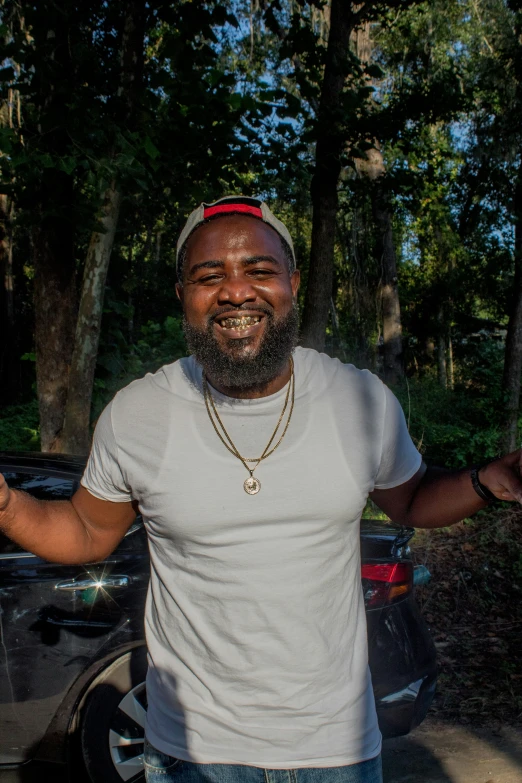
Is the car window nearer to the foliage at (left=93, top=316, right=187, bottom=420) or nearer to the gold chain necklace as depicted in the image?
the gold chain necklace

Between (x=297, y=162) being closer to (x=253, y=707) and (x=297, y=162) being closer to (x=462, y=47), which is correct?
(x=253, y=707)

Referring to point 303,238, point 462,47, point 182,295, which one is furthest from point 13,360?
point 182,295

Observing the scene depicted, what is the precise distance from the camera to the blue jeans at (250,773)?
5.13ft

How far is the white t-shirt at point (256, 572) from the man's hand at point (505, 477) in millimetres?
206

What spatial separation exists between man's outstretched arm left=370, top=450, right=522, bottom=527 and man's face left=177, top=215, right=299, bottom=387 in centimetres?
45

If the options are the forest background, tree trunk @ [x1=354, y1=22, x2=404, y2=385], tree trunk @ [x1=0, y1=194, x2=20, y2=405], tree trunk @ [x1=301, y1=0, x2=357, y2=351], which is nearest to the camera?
the forest background

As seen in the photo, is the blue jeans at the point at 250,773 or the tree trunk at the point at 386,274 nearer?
the blue jeans at the point at 250,773

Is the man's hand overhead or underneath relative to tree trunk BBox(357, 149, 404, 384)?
underneath

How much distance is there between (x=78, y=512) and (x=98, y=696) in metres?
1.71

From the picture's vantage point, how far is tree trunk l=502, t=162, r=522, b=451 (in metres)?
8.59

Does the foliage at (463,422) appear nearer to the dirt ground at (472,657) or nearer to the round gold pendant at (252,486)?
the dirt ground at (472,657)

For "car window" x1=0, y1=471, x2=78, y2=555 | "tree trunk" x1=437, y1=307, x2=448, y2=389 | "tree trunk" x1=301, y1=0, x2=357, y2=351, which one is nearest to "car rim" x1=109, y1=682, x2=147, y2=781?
"car window" x1=0, y1=471, x2=78, y2=555

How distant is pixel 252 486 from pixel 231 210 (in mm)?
738

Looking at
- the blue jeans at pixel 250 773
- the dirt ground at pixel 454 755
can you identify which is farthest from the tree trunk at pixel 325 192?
the blue jeans at pixel 250 773
